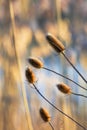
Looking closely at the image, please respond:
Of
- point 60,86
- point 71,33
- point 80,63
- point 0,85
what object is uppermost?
point 71,33

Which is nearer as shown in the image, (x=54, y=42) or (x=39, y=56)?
(x=54, y=42)

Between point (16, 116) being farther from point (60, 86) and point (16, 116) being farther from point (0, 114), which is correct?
point (60, 86)

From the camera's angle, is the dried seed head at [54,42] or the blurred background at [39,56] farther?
the blurred background at [39,56]

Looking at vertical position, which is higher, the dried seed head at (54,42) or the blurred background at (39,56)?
the blurred background at (39,56)

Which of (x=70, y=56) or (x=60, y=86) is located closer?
(x=60, y=86)

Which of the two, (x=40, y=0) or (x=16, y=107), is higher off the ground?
(x=40, y=0)

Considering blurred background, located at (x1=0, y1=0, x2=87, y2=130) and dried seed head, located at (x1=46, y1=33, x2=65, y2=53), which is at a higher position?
blurred background, located at (x1=0, y1=0, x2=87, y2=130)

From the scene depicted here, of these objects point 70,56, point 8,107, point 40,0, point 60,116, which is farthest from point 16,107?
point 40,0
